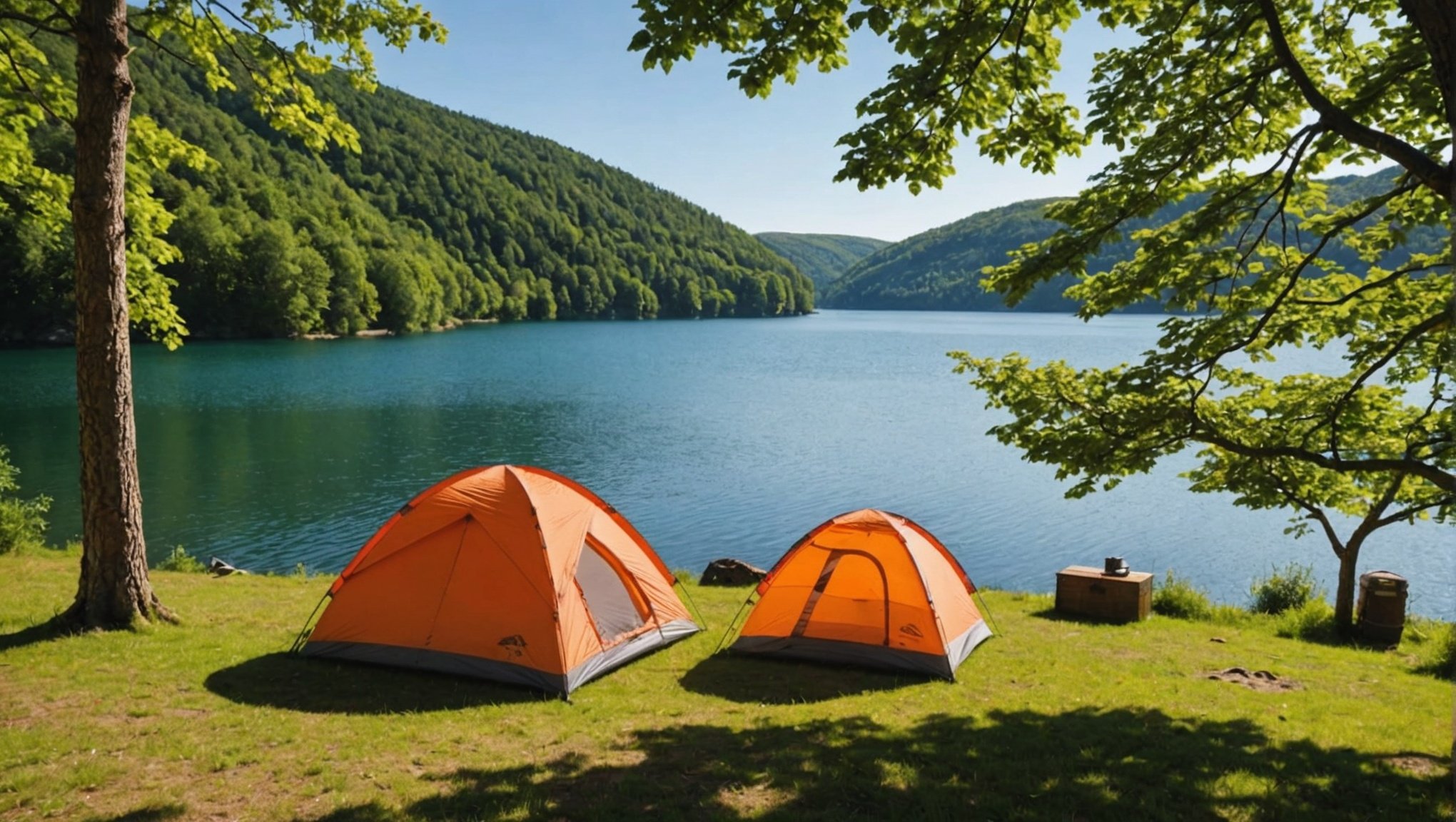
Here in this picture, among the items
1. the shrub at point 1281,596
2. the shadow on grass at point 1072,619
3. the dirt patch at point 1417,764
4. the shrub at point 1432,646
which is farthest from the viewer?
the shrub at point 1281,596

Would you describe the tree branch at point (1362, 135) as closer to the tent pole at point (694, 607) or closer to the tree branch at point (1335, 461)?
the tree branch at point (1335, 461)

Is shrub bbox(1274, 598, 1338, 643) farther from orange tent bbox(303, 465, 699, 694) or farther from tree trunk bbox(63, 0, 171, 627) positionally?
tree trunk bbox(63, 0, 171, 627)

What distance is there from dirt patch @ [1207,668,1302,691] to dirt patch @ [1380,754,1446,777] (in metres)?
2.47

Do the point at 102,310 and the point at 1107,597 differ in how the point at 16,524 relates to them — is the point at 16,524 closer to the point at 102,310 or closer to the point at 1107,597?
the point at 102,310

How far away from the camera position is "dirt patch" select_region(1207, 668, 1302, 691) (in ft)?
29.2

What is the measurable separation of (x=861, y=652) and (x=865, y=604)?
551mm

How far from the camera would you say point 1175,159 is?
7.23 meters

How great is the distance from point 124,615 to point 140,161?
5.54 metres

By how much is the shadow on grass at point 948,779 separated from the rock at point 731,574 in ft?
26.2

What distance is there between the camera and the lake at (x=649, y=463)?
2102cm

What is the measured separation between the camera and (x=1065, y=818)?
518 centimetres

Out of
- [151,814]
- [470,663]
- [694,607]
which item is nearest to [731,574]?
[694,607]

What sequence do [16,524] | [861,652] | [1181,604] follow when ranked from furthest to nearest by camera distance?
[16,524] → [1181,604] → [861,652]

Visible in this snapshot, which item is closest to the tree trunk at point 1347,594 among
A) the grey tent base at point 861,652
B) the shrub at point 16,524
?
the grey tent base at point 861,652
